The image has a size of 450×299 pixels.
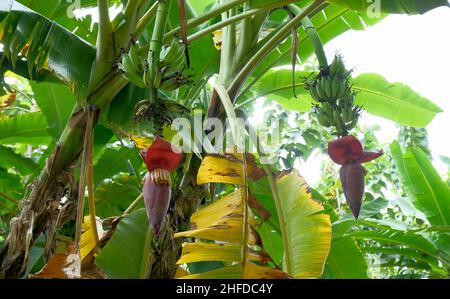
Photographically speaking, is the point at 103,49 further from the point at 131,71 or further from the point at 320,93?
the point at 320,93

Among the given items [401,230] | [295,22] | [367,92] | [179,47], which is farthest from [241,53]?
[401,230]

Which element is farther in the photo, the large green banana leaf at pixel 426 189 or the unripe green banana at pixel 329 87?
the large green banana leaf at pixel 426 189

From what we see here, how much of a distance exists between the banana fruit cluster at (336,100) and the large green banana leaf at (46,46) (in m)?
0.46

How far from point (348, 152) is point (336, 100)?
109 mm

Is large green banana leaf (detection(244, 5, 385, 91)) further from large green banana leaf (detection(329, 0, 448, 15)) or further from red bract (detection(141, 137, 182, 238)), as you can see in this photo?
red bract (detection(141, 137, 182, 238))

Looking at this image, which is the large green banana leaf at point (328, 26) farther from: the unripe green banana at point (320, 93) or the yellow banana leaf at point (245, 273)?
the yellow banana leaf at point (245, 273)

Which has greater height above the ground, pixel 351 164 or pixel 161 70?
pixel 161 70

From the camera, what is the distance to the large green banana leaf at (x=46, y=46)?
91 centimetres

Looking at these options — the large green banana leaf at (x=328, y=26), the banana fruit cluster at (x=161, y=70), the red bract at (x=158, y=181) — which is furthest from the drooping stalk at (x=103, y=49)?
the large green banana leaf at (x=328, y=26)

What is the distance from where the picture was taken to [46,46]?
93 cm

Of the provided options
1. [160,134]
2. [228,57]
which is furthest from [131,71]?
[228,57]

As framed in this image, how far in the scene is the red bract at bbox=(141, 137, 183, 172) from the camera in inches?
30.3

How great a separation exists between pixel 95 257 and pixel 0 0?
0.49 metres

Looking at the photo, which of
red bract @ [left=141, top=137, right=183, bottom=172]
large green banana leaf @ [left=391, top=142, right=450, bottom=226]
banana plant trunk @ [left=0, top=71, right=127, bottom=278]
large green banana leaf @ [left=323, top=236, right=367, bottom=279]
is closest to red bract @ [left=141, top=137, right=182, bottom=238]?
red bract @ [left=141, top=137, right=183, bottom=172]
